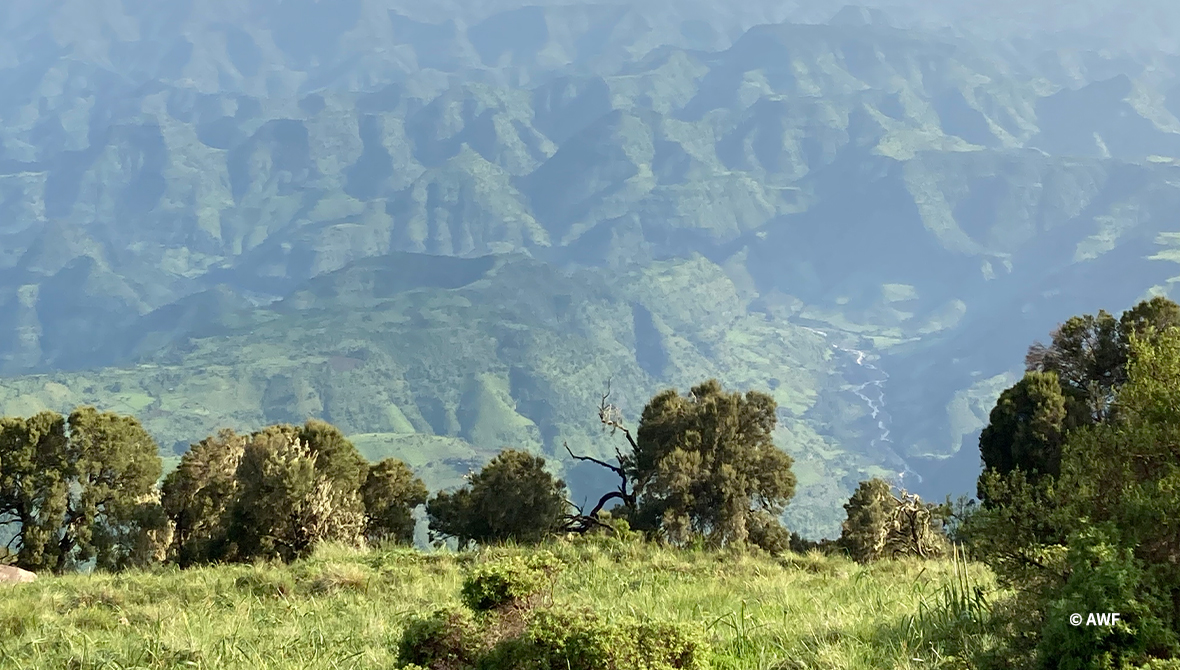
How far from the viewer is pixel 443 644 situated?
585 cm

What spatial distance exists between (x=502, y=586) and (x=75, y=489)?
39.1 metres

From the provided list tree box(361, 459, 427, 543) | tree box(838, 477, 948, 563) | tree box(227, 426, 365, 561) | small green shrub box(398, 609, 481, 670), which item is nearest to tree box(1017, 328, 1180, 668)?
small green shrub box(398, 609, 481, 670)

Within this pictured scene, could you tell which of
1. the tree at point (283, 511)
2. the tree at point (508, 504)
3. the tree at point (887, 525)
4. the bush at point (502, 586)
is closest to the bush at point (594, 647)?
the bush at point (502, 586)

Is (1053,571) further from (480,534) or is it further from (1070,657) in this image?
(480,534)

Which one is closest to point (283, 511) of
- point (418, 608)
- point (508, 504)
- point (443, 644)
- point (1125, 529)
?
point (508, 504)

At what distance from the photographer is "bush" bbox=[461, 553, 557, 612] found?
6289 millimetres

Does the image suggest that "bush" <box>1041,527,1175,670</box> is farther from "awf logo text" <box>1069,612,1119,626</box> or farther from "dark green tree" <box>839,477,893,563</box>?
"dark green tree" <box>839,477,893,563</box>

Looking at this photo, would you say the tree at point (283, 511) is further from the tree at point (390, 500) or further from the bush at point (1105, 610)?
the bush at point (1105, 610)

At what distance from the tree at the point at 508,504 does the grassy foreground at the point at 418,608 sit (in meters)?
12.0

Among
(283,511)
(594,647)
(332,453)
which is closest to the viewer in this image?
(594,647)

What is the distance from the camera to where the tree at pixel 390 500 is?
32.6m

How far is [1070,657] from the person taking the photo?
499 centimetres

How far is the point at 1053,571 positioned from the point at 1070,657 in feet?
2.86

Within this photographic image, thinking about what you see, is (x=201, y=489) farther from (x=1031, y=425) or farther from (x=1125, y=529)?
(x=1125, y=529)
